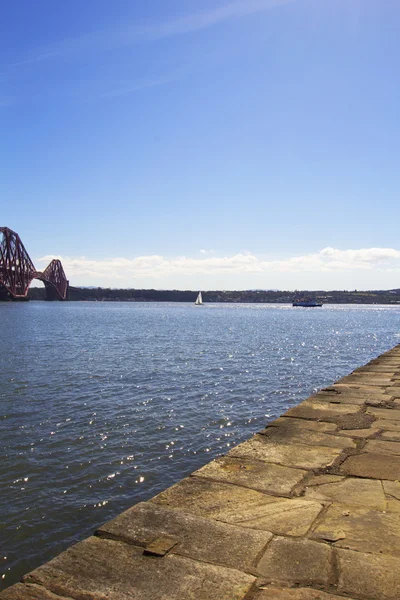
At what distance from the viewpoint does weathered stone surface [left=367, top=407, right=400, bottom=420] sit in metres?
6.98

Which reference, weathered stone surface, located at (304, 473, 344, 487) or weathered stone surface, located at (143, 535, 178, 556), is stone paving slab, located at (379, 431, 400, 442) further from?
weathered stone surface, located at (143, 535, 178, 556)

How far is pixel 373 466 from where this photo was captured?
4832 mm

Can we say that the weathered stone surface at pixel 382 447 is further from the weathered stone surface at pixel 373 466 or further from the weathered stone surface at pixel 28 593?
the weathered stone surface at pixel 28 593

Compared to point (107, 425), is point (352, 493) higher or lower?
higher

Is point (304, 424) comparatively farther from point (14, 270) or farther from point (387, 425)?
point (14, 270)

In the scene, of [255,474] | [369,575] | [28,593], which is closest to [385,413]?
[255,474]

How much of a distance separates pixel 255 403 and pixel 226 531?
11.4 metres

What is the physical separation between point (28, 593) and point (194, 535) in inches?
46.5

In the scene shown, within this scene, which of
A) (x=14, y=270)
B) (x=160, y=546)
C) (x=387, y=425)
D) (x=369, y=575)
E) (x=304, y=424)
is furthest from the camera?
(x=14, y=270)

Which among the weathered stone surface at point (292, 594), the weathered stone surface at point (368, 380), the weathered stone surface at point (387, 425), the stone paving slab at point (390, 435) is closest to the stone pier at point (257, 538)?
the weathered stone surface at point (292, 594)

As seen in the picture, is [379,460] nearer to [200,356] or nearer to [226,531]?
[226,531]

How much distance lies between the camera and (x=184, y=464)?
29.1 feet

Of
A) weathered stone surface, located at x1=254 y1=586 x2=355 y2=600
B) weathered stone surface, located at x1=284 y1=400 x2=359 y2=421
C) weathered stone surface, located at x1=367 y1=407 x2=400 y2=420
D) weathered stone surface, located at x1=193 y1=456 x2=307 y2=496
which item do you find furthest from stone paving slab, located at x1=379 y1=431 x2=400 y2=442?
weathered stone surface, located at x1=254 y1=586 x2=355 y2=600

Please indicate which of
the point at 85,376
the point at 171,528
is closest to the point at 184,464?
the point at 171,528
